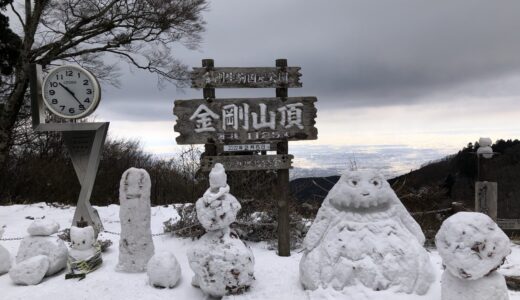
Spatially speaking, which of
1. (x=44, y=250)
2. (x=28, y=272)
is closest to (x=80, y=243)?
(x=44, y=250)

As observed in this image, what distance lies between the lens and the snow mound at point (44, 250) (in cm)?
551

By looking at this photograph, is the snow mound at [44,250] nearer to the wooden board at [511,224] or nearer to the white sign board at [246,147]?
the white sign board at [246,147]

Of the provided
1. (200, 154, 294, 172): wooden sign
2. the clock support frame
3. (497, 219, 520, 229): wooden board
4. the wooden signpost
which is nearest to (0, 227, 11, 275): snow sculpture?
the clock support frame

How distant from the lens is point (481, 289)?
3.54m

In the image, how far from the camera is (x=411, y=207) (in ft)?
27.5

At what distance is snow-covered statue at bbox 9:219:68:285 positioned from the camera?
5227 millimetres

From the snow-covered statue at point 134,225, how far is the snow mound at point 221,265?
1057mm

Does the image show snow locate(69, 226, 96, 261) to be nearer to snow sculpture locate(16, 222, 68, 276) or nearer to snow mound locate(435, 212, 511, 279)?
snow sculpture locate(16, 222, 68, 276)

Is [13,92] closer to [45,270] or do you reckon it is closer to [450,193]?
[45,270]

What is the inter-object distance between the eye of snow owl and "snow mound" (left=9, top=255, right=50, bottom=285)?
3814mm

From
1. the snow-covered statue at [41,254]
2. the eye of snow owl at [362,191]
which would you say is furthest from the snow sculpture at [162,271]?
the eye of snow owl at [362,191]

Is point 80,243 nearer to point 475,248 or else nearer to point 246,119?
point 246,119

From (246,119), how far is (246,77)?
0.63 m

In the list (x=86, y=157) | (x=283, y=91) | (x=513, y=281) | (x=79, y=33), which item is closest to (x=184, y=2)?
(x=79, y=33)
